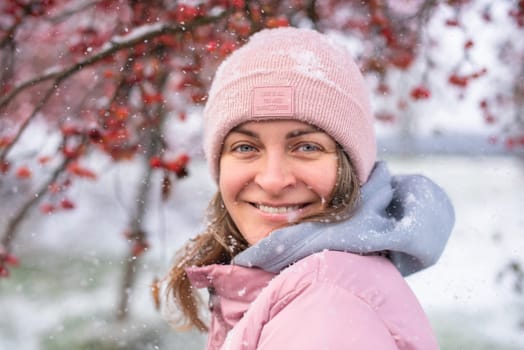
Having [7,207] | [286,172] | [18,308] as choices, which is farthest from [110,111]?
[7,207]

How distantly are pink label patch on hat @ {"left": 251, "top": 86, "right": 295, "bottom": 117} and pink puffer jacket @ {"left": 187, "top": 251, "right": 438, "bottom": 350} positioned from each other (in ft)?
1.18

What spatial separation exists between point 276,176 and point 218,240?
1.25 feet

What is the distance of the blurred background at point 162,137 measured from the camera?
293 centimetres

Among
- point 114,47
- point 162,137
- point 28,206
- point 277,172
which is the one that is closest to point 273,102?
point 277,172

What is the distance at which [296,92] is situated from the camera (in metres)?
1.47

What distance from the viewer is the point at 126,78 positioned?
2.92 meters

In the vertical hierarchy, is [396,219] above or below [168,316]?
above

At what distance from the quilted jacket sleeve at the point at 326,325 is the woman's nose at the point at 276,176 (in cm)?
31

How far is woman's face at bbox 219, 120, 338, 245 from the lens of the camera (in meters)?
1.43

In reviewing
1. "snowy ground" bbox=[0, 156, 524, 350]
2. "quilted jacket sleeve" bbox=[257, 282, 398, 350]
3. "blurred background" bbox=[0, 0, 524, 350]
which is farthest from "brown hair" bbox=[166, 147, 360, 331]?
"snowy ground" bbox=[0, 156, 524, 350]

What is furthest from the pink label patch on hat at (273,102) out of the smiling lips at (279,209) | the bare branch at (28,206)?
the bare branch at (28,206)

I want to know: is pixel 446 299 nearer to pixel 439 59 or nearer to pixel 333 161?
pixel 439 59

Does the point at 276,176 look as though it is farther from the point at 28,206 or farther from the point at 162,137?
the point at 28,206

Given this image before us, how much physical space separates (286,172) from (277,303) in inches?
13.3
